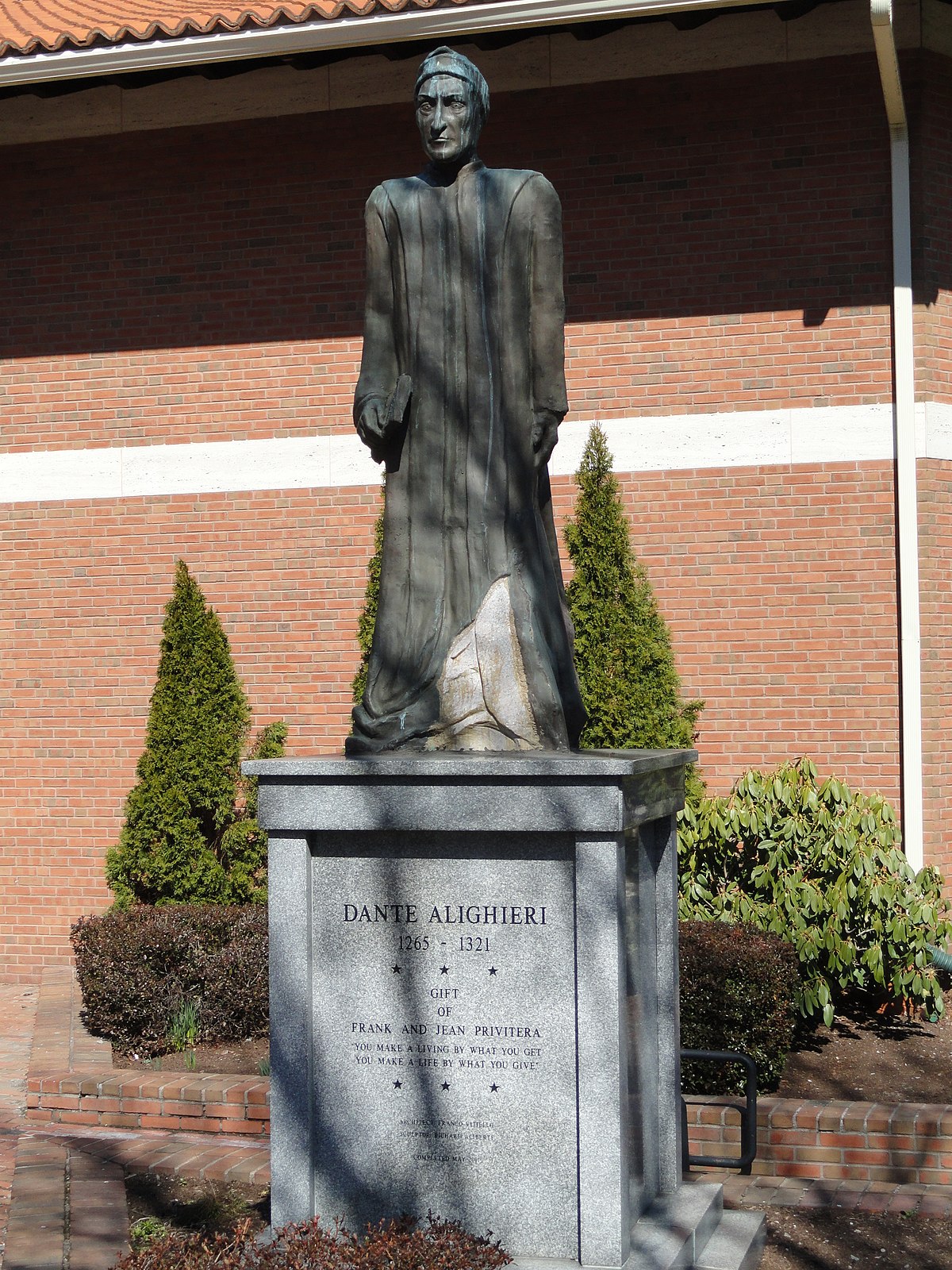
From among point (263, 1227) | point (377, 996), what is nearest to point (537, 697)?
point (377, 996)

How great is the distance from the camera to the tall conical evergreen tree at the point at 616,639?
10.4 metres

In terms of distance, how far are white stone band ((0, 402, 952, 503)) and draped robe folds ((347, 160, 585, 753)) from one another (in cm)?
575

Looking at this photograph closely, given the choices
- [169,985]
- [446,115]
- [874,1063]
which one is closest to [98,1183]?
[169,985]

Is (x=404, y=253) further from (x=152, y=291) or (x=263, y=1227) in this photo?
(x=152, y=291)

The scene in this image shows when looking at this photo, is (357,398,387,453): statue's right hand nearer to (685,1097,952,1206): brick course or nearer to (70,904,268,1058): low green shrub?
(685,1097,952,1206): brick course

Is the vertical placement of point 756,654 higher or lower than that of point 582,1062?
higher

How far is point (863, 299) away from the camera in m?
10.5

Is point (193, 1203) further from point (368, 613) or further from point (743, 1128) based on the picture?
point (368, 613)

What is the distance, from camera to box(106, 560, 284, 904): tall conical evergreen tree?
1115 centimetres

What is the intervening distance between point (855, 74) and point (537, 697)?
7.21 m

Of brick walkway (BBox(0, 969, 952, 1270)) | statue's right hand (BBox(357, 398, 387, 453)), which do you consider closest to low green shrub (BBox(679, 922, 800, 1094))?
brick walkway (BBox(0, 969, 952, 1270))

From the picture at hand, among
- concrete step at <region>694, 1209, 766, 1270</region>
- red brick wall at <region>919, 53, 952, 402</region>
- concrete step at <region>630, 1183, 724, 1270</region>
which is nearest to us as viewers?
concrete step at <region>630, 1183, 724, 1270</region>

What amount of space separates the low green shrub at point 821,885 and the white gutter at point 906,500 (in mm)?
905

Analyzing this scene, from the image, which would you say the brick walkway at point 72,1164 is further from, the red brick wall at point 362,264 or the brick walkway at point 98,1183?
the red brick wall at point 362,264
